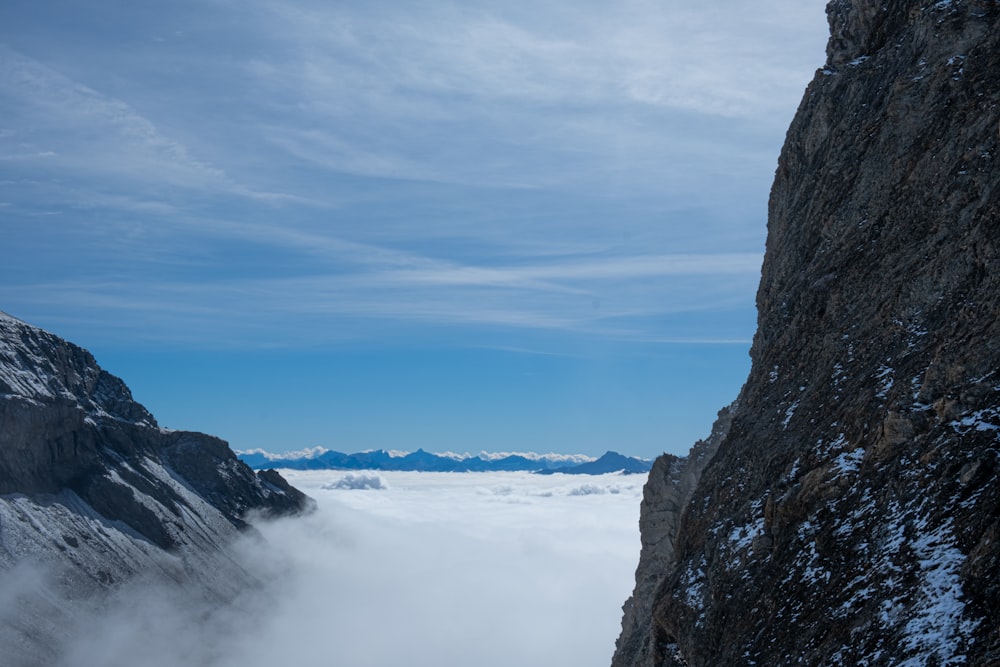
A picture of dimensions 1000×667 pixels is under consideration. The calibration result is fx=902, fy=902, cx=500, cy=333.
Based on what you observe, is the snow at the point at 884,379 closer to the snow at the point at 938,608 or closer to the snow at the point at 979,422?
the snow at the point at 979,422

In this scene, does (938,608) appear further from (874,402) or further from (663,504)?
(663,504)

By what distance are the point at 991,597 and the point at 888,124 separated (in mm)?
18404

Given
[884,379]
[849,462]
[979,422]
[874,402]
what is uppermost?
[884,379]

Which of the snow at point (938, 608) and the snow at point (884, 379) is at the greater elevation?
the snow at point (884, 379)

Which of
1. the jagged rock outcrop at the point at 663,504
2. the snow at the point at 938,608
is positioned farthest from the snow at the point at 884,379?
the jagged rock outcrop at the point at 663,504

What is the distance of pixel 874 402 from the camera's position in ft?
74.5

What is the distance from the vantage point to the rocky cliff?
1805cm

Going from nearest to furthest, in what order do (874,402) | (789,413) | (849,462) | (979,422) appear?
1. (979,422)
2. (849,462)
3. (874,402)
4. (789,413)

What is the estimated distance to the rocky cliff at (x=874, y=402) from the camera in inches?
711

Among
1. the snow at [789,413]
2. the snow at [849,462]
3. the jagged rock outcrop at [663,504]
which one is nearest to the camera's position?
the snow at [849,462]

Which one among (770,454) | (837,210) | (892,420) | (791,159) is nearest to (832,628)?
(892,420)

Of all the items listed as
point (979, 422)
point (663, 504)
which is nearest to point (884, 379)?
point (979, 422)

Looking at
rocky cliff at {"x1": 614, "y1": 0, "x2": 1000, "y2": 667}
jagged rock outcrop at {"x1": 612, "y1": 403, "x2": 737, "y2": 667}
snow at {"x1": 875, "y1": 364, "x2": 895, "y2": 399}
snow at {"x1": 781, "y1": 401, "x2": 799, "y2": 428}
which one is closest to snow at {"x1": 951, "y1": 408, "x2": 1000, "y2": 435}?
rocky cliff at {"x1": 614, "y1": 0, "x2": 1000, "y2": 667}

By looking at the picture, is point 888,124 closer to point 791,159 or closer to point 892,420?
point 791,159
